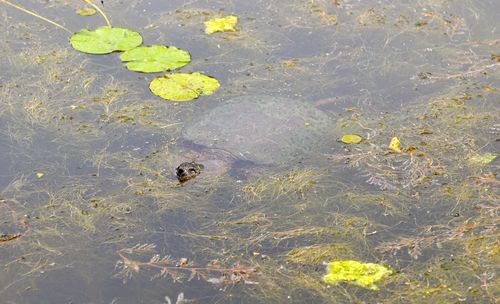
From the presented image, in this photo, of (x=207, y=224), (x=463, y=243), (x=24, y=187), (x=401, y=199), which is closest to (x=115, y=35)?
(x=24, y=187)

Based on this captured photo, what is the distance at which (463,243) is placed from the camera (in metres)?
3.52

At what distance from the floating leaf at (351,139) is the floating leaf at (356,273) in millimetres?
986

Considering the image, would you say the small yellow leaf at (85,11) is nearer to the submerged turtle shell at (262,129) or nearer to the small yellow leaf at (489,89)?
the submerged turtle shell at (262,129)

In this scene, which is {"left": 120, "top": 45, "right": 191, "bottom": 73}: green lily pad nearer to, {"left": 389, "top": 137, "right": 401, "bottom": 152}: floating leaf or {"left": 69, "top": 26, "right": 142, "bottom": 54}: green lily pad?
{"left": 69, "top": 26, "right": 142, "bottom": 54}: green lily pad

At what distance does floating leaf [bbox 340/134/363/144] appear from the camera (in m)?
4.21

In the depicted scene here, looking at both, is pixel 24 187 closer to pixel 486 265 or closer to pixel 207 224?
pixel 207 224

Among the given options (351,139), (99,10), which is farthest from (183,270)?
(99,10)

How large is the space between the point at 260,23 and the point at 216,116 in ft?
4.19

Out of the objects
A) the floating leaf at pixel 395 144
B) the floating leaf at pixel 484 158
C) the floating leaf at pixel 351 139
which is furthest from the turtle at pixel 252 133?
the floating leaf at pixel 484 158

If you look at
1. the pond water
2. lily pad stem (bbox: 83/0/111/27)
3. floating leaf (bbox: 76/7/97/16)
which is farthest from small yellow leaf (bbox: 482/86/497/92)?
floating leaf (bbox: 76/7/97/16)

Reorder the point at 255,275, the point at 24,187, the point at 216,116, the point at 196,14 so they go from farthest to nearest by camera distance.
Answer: the point at 196,14 → the point at 216,116 → the point at 24,187 → the point at 255,275

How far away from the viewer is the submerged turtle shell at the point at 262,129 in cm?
413

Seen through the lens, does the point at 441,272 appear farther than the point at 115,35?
No

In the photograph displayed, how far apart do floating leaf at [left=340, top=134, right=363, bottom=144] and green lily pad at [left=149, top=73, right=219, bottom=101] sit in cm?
91
